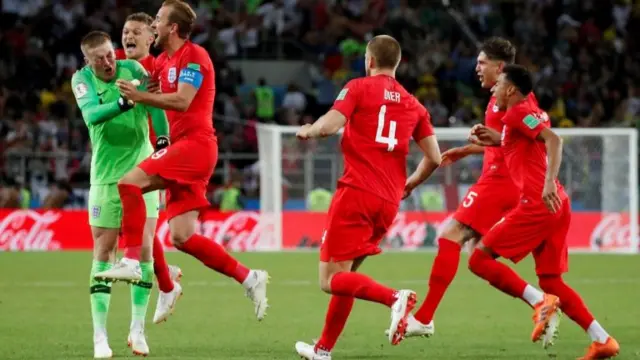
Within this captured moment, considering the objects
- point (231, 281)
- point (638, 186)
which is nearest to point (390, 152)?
point (231, 281)

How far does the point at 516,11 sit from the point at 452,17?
5.28 feet

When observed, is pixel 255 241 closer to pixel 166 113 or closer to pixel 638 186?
pixel 638 186

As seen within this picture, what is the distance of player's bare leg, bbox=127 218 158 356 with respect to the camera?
924 cm

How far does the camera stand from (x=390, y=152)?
8531 mm

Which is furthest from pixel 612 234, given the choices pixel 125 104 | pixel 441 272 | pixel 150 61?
pixel 125 104

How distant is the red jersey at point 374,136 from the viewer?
27.7 ft

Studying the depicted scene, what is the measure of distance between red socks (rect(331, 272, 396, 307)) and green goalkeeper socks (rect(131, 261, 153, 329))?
173cm

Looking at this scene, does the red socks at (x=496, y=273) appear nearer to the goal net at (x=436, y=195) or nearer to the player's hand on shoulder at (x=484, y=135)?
the player's hand on shoulder at (x=484, y=135)

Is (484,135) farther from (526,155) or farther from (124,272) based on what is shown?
(124,272)

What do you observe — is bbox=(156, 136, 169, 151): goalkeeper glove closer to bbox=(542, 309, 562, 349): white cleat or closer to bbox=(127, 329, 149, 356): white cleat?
bbox=(127, 329, 149, 356): white cleat

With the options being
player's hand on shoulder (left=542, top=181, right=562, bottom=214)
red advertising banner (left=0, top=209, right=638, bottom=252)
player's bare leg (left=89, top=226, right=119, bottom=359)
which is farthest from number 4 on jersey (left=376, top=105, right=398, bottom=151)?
red advertising banner (left=0, top=209, right=638, bottom=252)

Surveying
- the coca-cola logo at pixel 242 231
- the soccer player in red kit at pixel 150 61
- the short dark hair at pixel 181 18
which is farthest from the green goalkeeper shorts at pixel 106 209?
the coca-cola logo at pixel 242 231

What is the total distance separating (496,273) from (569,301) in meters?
0.57

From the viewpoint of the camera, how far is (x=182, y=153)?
904cm
